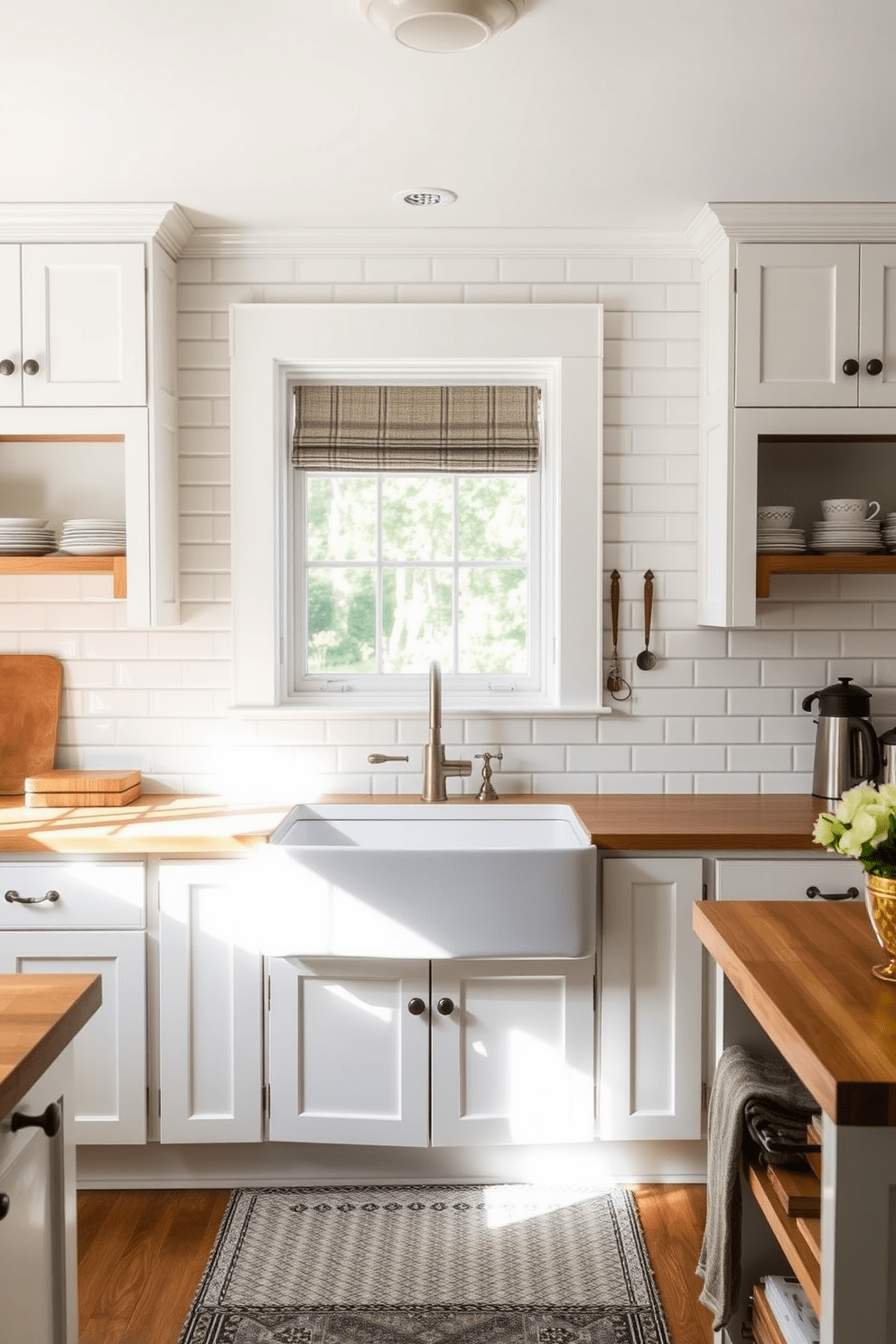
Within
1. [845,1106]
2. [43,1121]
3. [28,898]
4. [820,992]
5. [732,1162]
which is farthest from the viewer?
[28,898]

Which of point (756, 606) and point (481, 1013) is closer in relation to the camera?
point (481, 1013)

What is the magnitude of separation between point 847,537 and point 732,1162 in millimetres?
1894

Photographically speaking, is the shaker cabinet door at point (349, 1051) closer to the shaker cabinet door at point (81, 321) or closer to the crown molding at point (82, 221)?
the shaker cabinet door at point (81, 321)

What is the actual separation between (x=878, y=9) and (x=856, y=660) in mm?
1857

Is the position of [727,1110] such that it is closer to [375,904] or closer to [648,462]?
[375,904]

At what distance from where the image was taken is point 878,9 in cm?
207

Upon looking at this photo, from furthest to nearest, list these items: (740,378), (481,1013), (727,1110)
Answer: (740,378) → (481,1013) → (727,1110)

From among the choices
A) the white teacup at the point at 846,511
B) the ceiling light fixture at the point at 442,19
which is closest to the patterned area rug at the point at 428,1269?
the white teacup at the point at 846,511

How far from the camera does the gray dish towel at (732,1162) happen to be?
6.00ft

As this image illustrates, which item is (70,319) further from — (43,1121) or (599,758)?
(43,1121)

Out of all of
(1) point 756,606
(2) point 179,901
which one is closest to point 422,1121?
(2) point 179,901

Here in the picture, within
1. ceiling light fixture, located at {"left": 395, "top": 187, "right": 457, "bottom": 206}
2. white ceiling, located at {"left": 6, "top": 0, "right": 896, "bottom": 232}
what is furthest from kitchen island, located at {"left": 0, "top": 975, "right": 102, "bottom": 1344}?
ceiling light fixture, located at {"left": 395, "top": 187, "right": 457, "bottom": 206}

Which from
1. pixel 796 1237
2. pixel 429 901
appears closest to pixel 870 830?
pixel 796 1237

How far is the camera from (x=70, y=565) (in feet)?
10.3
